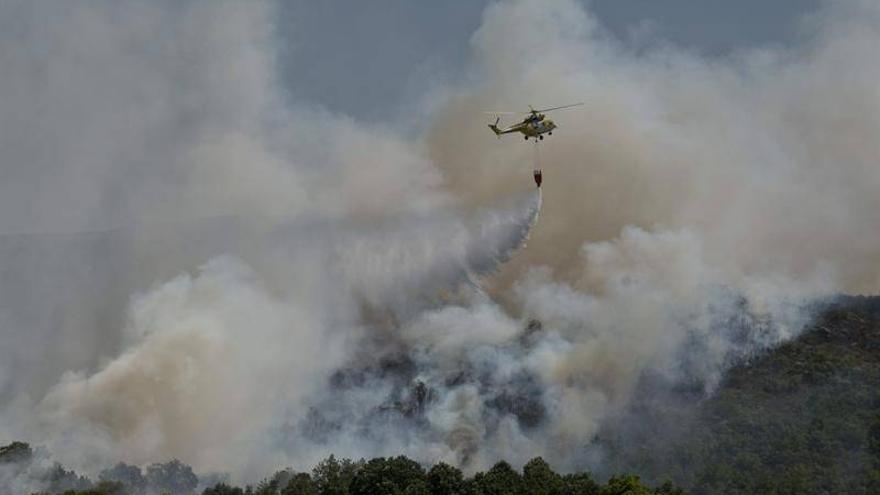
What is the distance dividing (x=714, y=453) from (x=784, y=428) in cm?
1310

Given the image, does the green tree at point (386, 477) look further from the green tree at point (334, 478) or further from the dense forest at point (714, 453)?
the green tree at point (334, 478)

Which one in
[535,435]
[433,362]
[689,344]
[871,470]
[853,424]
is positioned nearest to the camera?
[871,470]

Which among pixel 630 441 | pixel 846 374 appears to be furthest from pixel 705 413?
pixel 846 374

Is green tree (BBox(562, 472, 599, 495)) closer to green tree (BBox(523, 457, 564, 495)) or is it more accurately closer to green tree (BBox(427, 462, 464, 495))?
green tree (BBox(523, 457, 564, 495))

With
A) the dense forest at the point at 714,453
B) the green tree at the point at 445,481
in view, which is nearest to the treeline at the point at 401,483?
the green tree at the point at 445,481

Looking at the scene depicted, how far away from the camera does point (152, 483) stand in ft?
444

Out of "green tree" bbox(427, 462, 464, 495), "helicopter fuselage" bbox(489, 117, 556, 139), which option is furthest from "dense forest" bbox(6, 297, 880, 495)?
"helicopter fuselage" bbox(489, 117, 556, 139)

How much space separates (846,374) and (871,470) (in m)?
44.4

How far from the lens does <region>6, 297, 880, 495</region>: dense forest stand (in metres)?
108

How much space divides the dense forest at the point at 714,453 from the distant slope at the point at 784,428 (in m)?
0.22

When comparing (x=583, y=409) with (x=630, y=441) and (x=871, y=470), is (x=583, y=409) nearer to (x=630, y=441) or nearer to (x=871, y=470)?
(x=630, y=441)

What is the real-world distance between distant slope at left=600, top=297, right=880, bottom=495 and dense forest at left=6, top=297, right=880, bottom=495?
220mm

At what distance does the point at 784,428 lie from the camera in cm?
13600

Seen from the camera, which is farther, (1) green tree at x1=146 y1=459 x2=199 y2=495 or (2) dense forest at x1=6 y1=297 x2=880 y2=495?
(1) green tree at x1=146 y1=459 x2=199 y2=495
